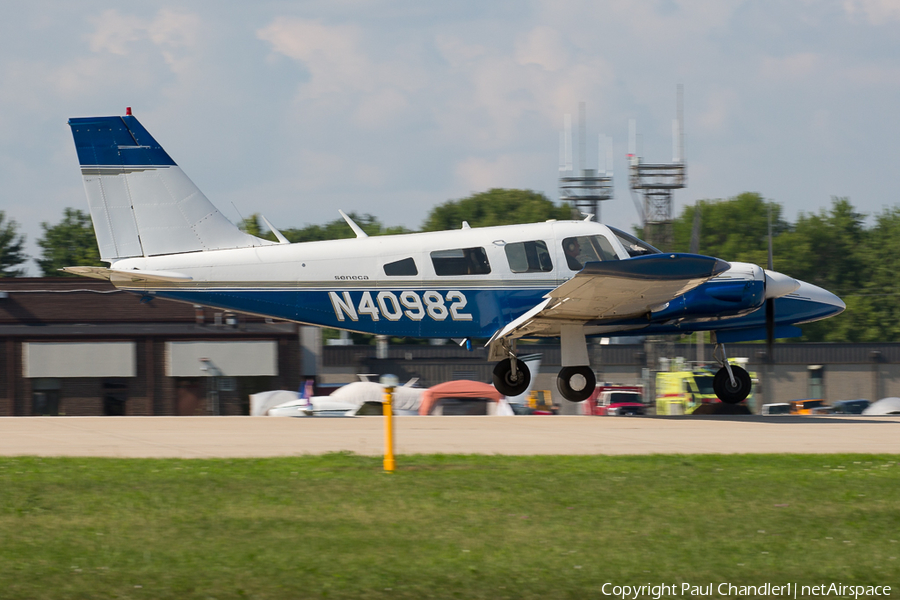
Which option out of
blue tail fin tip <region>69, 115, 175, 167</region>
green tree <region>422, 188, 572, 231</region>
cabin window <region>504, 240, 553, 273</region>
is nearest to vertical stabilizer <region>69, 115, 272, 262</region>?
blue tail fin tip <region>69, 115, 175, 167</region>

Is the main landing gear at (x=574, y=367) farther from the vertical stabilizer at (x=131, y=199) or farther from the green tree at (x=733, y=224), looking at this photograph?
the green tree at (x=733, y=224)

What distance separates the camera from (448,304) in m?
15.6

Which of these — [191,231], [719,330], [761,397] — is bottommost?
[761,397]

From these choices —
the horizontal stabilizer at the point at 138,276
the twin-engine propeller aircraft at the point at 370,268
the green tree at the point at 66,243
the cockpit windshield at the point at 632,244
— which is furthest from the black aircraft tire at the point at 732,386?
the green tree at the point at 66,243

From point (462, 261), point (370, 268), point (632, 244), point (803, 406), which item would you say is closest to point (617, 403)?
point (803, 406)

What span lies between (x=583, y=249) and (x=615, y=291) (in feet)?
4.38

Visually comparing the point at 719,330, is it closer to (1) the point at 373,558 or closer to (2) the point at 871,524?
(2) the point at 871,524

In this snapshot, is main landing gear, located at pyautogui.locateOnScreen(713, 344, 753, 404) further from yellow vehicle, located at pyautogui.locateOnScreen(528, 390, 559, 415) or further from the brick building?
the brick building

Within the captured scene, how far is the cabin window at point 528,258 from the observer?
15.5 metres

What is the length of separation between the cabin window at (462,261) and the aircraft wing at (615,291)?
44.2 inches

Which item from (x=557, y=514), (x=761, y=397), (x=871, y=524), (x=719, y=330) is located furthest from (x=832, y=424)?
(x=761, y=397)

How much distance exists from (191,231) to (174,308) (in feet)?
78.4

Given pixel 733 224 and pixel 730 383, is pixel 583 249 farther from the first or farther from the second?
pixel 733 224

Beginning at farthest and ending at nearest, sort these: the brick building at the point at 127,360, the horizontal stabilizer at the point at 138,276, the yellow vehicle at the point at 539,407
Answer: the brick building at the point at 127,360
the yellow vehicle at the point at 539,407
the horizontal stabilizer at the point at 138,276
